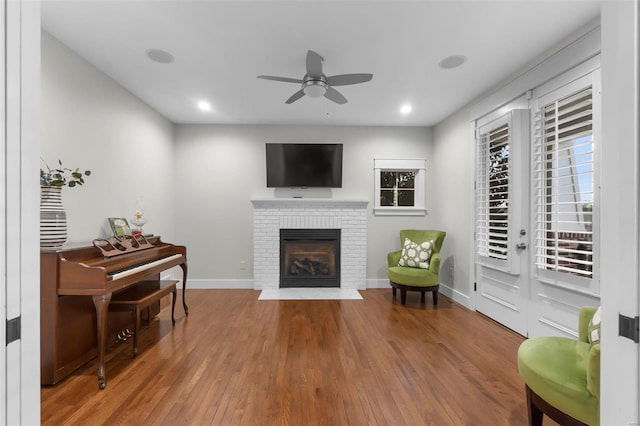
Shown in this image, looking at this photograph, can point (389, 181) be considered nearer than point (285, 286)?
No

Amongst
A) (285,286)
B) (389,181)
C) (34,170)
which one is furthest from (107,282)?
(389,181)

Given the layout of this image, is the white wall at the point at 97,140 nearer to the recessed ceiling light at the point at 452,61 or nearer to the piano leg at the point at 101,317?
the piano leg at the point at 101,317

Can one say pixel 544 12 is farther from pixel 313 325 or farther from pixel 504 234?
pixel 313 325

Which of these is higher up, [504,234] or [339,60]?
[339,60]

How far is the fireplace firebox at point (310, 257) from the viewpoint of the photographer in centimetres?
490

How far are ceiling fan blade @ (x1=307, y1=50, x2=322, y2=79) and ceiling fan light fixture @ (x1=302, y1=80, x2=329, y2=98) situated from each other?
0.05 metres

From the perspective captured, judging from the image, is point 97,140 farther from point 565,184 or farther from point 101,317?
point 565,184

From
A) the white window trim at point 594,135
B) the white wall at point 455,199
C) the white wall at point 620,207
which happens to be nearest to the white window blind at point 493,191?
the white wall at point 455,199

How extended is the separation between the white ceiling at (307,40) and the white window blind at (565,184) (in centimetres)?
63

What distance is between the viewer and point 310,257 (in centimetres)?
498

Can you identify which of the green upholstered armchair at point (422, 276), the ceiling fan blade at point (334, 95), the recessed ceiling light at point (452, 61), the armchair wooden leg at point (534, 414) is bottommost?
the armchair wooden leg at point (534, 414)

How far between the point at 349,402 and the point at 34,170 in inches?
77.8

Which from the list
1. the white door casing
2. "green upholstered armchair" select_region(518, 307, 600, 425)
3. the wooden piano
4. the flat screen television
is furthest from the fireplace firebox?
the white door casing

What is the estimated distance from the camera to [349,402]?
192cm
